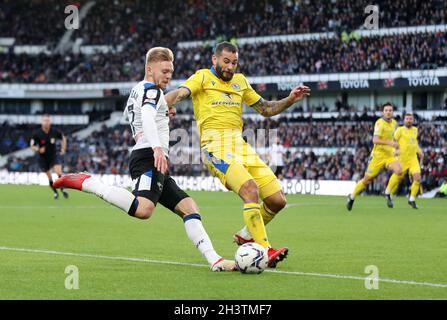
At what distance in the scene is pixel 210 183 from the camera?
135ft

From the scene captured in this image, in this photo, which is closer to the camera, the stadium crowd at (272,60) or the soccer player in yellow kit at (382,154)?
the soccer player in yellow kit at (382,154)

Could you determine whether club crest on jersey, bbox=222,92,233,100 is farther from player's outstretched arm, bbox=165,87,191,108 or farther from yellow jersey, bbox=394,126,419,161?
yellow jersey, bbox=394,126,419,161

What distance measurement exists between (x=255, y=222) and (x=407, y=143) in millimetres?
15238

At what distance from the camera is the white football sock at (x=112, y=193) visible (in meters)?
9.45

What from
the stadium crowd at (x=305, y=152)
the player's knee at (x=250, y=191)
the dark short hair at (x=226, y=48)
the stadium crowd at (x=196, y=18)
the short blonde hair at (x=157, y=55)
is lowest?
the stadium crowd at (x=305, y=152)

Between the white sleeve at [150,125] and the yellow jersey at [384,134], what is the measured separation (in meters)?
14.0

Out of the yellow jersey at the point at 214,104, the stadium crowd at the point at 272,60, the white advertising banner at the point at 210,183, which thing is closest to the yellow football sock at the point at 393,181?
the white advertising banner at the point at 210,183

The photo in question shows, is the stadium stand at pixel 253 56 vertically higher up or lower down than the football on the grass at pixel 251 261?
higher up

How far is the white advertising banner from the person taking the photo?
3612cm

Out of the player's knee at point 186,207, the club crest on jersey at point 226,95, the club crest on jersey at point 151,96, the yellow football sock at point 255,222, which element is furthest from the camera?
the club crest on jersey at point 226,95

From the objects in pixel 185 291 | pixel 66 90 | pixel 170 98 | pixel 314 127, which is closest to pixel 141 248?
pixel 170 98

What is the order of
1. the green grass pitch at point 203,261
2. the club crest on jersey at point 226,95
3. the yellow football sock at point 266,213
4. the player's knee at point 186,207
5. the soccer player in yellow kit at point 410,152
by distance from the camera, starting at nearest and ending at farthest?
the green grass pitch at point 203,261
the player's knee at point 186,207
the club crest on jersey at point 226,95
the yellow football sock at point 266,213
the soccer player in yellow kit at point 410,152

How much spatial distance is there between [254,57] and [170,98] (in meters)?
45.1

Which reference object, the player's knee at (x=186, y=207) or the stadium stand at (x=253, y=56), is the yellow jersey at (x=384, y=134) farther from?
the stadium stand at (x=253, y=56)
